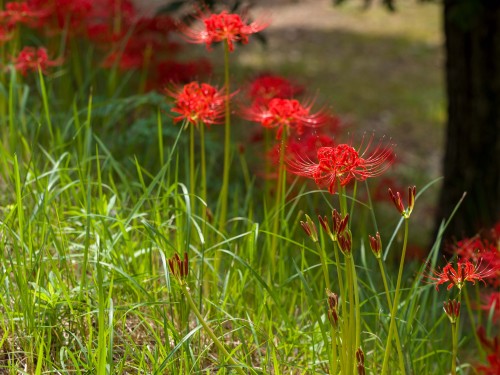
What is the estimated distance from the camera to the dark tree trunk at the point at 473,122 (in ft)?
15.3

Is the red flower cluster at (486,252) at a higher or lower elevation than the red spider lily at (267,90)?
lower

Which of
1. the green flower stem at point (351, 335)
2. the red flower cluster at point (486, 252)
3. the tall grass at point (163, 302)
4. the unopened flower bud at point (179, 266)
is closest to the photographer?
the unopened flower bud at point (179, 266)

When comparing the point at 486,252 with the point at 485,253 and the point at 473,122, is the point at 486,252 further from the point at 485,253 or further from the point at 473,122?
the point at 473,122

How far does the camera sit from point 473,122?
4809 mm

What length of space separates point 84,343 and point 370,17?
934 centimetres

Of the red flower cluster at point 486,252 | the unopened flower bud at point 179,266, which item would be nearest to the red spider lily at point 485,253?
the red flower cluster at point 486,252

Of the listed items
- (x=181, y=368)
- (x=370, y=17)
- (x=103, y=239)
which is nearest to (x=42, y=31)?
(x=103, y=239)

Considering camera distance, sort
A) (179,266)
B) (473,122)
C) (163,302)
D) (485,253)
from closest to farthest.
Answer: (179,266) → (163,302) → (485,253) → (473,122)

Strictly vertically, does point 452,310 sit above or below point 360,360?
above

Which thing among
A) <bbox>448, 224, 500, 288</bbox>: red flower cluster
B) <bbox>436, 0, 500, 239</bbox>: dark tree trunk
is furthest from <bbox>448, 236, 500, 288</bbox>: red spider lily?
<bbox>436, 0, 500, 239</bbox>: dark tree trunk

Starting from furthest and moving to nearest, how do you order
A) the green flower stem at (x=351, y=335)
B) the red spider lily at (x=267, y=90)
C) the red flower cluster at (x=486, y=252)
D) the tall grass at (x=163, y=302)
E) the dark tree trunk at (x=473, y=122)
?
the dark tree trunk at (x=473, y=122) < the red spider lily at (x=267, y=90) < the red flower cluster at (x=486, y=252) < the tall grass at (x=163, y=302) < the green flower stem at (x=351, y=335)

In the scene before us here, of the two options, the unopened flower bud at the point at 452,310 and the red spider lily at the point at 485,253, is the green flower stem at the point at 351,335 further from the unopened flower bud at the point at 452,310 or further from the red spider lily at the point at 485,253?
the red spider lily at the point at 485,253

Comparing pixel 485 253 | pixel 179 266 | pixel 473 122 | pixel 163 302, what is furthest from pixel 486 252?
pixel 473 122

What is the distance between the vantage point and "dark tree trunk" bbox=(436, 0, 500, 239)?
15.3 feet
